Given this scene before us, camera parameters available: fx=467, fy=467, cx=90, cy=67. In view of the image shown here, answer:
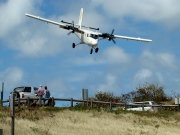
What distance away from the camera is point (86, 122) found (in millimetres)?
27797

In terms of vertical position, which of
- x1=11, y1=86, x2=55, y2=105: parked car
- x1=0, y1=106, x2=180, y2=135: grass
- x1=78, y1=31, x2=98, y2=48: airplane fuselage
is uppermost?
x1=78, y1=31, x2=98, y2=48: airplane fuselage

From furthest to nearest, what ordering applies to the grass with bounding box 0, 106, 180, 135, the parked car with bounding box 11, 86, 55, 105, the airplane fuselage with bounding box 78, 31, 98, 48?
the airplane fuselage with bounding box 78, 31, 98, 48 → the parked car with bounding box 11, 86, 55, 105 → the grass with bounding box 0, 106, 180, 135

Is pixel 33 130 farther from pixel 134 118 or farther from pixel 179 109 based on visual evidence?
pixel 179 109

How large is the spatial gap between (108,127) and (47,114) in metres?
4.78

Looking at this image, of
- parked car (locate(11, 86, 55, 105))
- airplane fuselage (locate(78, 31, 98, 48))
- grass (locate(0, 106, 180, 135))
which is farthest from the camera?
airplane fuselage (locate(78, 31, 98, 48))

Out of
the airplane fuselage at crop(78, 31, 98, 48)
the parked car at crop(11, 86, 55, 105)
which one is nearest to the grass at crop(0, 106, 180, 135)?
the parked car at crop(11, 86, 55, 105)

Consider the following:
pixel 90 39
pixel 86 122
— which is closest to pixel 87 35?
pixel 90 39

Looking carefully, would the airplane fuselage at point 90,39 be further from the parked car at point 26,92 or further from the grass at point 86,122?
the parked car at point 26,92

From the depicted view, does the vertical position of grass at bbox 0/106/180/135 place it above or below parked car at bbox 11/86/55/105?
below

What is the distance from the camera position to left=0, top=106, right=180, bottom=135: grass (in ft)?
75.2

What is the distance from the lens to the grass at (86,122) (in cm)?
2291

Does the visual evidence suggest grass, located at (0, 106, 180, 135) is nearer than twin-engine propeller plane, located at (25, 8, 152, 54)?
Yes

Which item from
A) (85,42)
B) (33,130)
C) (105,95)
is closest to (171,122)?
(33,130)

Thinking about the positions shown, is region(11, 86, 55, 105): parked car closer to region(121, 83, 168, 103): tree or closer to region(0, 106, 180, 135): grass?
region(0, 106, 180, 135): grass
